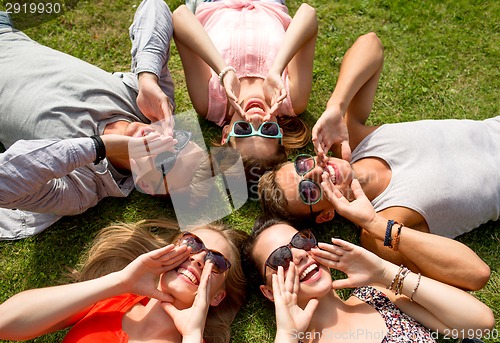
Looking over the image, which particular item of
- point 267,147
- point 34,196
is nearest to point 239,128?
point 267,147

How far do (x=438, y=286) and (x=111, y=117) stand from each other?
3.26 metres

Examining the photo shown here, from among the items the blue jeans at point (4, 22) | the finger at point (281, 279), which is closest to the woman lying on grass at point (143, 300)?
the finger at point (281, 279)

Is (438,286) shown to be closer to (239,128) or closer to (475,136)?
(475,136)

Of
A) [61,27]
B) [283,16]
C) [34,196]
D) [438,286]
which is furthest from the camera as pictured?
[61,27]

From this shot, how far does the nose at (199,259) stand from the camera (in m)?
3.64

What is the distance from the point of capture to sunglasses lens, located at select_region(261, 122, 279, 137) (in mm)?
4273

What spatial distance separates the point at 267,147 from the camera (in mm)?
4324

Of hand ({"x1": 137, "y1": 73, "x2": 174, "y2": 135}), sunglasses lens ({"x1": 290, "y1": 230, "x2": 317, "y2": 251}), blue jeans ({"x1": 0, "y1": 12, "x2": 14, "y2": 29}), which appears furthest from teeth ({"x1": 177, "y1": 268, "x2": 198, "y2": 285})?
Answer: blue jeans ({"x1": 0, "y1": 12, "x2": 14, "y2": 29})

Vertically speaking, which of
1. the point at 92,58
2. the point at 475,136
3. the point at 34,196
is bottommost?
the point at 34,196

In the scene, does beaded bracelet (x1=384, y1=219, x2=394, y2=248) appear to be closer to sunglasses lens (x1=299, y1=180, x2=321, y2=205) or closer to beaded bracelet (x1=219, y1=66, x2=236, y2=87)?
sunglasses lens (x1=299, y1=180, x2=321, y2=205)

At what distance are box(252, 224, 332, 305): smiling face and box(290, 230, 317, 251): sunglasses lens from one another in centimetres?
3

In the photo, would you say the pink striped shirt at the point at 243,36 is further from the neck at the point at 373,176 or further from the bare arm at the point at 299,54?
the neck at the point at 373,176

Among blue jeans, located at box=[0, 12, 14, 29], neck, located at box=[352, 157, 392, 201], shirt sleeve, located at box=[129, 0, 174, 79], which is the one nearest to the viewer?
neck, located at box=[352, 157, 392, 201]

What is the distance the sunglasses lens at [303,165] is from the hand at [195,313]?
1.16 meters
